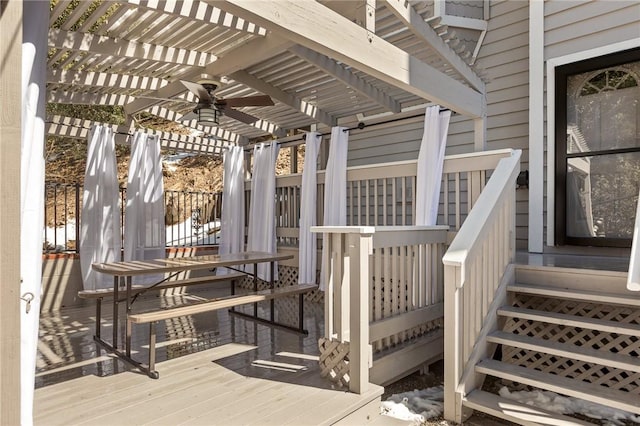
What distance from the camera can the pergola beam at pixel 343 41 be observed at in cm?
232

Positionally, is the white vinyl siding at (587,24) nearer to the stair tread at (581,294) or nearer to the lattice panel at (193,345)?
the stair tread at (581,294)

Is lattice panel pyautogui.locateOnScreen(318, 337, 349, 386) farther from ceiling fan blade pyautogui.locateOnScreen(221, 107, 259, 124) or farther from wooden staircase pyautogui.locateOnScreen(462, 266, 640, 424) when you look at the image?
ceiling fan blade pyautogui.locateOnScreen(221, 107, 259, 124)

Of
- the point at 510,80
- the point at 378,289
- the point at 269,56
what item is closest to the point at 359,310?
the point at 378,289

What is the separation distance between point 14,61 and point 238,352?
9.40ft

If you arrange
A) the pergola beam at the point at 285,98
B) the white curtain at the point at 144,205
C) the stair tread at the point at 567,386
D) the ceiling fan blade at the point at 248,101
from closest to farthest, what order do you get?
the stair tread at the point at 567,386 < the ceiling fan blade at the point at 248,101 < the pergola beam at the point at 285,98 < the white curtain at the point at 144,205

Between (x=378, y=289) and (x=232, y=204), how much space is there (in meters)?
4.47

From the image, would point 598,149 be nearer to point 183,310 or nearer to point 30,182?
point 183,310

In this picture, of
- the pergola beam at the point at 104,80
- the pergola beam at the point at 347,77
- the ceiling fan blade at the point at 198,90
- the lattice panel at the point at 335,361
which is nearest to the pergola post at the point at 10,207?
the lattice panel at the point at 335,361

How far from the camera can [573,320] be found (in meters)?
3.16

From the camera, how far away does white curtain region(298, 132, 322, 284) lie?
5.87 metres

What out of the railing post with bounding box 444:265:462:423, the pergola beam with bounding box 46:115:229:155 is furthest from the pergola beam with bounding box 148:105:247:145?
the railing post with bounding box 444:265:462:423

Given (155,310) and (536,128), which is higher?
(536,128)

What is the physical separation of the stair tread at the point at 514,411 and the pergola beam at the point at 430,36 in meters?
3.04

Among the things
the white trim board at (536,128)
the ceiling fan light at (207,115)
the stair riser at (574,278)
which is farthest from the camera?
the white trim board at (536,128)
